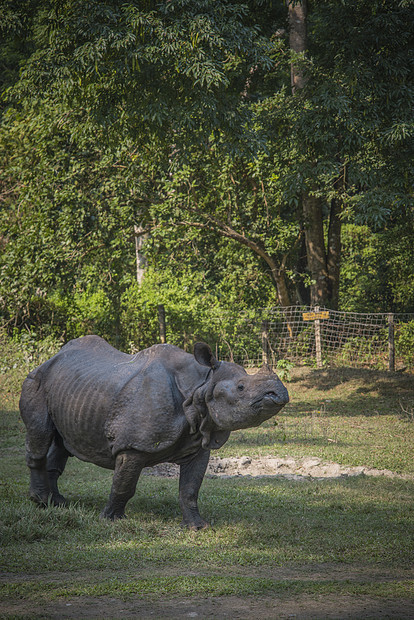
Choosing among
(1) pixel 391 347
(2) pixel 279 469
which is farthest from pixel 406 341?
(2) pixel 279 469

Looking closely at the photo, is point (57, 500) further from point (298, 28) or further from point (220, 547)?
point (298, 28)

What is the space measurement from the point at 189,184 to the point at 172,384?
44.7 ft

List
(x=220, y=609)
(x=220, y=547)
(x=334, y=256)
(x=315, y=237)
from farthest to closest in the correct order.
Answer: (x=334, y=256) → (x=315, y=237) → (x=220, y=547) → (x=220, y=609)

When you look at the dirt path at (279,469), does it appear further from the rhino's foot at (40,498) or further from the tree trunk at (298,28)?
the tree trunk at (298,28)

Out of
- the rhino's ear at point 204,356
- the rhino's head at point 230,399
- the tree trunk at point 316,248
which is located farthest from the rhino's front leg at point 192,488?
the tree trunk at point 316,248

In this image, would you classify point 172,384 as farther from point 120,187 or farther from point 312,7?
point 312,7

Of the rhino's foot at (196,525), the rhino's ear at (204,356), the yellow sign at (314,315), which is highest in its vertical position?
the rhino's ear at (204,356)

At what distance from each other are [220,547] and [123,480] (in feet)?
3.67

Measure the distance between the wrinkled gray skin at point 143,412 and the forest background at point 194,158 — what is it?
7510mm

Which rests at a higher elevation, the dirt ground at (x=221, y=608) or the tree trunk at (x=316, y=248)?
the tree trunk at (x=316, y=248)

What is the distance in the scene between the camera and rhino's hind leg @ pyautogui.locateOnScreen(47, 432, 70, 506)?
24.8ft

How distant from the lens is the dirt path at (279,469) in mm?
9703

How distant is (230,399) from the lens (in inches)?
249

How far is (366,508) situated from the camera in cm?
767
